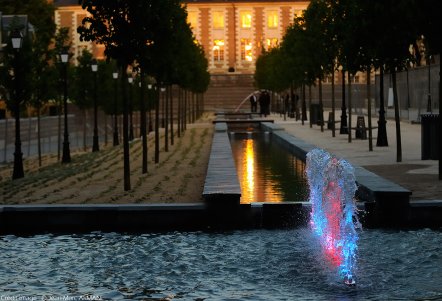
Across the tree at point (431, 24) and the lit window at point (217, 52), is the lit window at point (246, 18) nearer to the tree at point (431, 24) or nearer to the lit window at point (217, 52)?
the lit window at point (217, 52)

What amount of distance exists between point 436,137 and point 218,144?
12.4 m

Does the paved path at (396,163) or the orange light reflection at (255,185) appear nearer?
the orange light reflection at (255,185)

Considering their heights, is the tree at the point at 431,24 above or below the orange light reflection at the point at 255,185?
above

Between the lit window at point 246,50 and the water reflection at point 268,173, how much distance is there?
104246mm

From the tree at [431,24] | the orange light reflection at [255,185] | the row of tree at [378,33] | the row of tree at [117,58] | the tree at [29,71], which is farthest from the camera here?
the tree at [29,71]

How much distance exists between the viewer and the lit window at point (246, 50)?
148 m

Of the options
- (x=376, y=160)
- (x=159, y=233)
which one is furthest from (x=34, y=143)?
(x=159, y=233)

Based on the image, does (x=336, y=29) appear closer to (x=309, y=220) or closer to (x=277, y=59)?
(x=309, y=220)

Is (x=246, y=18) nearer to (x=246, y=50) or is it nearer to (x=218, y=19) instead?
(x=218, y=19)

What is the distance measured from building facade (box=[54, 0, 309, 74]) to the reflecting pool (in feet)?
426

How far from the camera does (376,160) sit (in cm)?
2980

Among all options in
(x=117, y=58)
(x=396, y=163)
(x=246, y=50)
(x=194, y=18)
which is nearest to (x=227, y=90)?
(x=246, y=50)

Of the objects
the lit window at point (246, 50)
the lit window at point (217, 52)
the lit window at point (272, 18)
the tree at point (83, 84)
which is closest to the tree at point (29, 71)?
the tree at point (83, 84)

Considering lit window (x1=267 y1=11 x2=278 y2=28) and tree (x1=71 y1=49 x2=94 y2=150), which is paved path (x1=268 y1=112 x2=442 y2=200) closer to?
tree (x1=71 y1=49 x2=94 y2=150)
